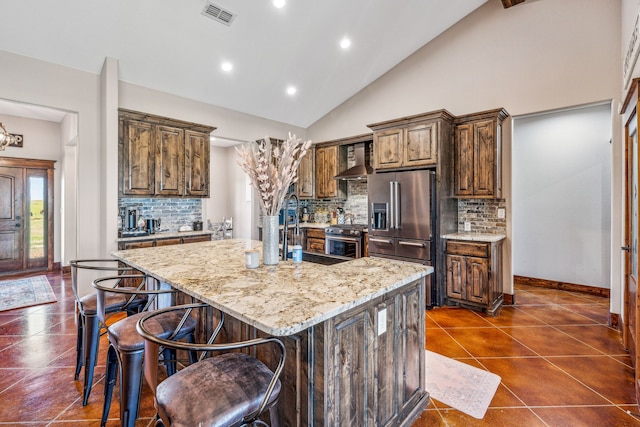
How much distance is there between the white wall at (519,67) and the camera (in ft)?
11.2

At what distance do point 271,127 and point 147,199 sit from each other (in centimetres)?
263

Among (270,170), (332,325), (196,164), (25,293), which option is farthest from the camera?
(196,164)

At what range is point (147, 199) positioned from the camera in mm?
4605

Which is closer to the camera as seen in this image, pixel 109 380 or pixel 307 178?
pixel 109 380

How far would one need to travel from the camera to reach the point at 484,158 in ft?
12.9

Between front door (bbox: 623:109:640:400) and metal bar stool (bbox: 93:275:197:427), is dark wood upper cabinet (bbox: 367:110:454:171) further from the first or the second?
metal bar stool (bbox: 93:275:197:427)

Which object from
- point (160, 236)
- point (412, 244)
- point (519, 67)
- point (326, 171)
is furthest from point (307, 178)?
point (519, 67)

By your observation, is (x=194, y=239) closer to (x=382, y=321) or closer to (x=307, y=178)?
(x=307, y=178)

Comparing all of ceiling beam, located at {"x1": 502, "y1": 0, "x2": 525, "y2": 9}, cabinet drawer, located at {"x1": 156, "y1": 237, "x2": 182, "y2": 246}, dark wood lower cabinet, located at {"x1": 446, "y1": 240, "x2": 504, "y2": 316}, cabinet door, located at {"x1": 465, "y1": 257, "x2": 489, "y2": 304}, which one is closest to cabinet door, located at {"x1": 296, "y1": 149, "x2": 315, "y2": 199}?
cabinet drawer, located at {"x1": 156, "y1": 237, "x2": 182, "y2": 246}

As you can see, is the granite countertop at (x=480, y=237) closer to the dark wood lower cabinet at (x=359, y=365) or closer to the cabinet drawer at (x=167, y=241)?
the dark wood lower cabinet at (x=359, y=365)

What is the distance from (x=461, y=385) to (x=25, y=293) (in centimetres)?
592

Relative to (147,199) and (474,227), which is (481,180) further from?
(147,199)

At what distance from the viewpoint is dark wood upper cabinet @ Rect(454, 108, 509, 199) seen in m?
3.87

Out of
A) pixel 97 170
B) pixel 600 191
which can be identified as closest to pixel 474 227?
pixel 600 191
